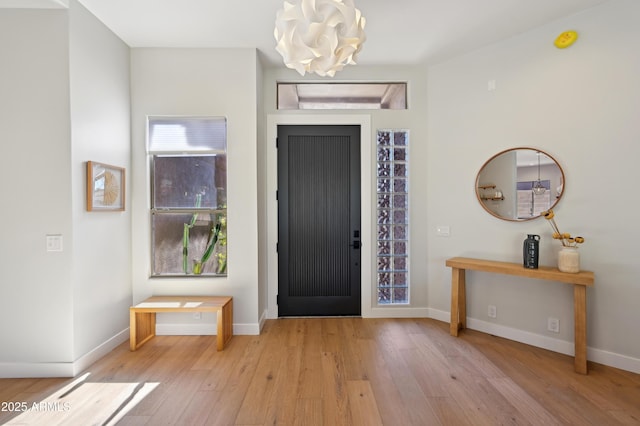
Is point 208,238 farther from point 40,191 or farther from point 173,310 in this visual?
point 40,191

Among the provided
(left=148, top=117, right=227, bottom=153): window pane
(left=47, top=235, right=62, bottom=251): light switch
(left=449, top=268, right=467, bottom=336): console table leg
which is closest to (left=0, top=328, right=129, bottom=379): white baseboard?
(left=47, top=235, right=62, bottom=251): light switch

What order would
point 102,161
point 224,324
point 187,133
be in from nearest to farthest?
point 102,161, point 224,324, point 187,133

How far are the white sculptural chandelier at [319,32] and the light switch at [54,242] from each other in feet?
7.52

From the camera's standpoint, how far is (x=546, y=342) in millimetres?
2719

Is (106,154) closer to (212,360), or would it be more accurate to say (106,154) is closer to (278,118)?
(278,118)

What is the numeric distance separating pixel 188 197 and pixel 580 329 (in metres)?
3.82

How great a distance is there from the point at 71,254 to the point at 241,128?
6.07ft

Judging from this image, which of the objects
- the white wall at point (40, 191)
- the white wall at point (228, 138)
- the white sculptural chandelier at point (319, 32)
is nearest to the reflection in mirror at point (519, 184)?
the white sculptural chandelier at point (319, 32)

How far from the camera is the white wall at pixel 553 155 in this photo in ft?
7.77

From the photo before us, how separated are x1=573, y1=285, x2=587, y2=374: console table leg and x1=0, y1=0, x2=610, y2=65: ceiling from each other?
7.61ft

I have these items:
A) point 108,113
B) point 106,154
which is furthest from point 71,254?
point 108,113

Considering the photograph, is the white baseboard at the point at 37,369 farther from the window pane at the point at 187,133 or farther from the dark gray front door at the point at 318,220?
the window pane at the point at 187,133

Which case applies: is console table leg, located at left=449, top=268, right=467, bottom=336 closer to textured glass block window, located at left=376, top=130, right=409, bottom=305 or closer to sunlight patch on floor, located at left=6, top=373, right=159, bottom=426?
textured glass block window, located at left=376, top=130, right=409, bottom=305

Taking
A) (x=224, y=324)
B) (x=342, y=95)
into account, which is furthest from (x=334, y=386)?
(x=342, y=95)
